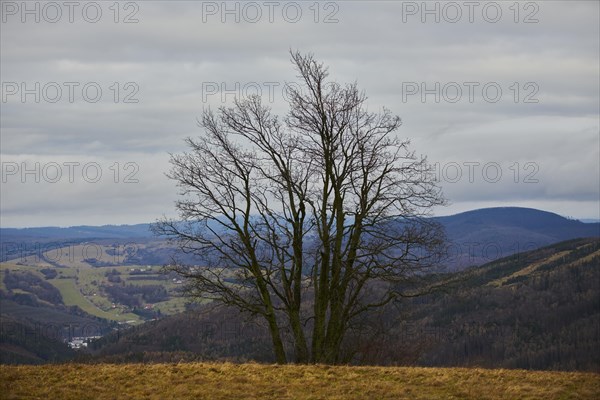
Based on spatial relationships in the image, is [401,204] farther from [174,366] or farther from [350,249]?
[174,366]

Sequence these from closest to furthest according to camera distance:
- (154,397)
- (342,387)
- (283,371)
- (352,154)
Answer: (154,397) → (342,387) → (283,371) → (352,154)

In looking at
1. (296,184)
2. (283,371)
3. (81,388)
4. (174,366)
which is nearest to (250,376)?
(283,371)

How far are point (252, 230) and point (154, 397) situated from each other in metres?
9.99

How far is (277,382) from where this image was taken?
20.8m

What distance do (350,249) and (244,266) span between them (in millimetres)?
4147

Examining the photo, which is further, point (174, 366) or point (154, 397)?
point (174, 366)

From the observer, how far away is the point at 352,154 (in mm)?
26953

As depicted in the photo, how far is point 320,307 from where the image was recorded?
27688 millimetres

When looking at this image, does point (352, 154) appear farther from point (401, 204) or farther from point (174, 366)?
point (174, 366)

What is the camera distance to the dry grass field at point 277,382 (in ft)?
63.2

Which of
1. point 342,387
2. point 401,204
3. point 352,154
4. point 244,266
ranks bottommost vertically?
point 342,387

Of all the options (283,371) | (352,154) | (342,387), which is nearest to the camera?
(342,387)

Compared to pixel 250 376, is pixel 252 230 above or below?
above

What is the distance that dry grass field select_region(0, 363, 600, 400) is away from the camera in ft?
63.2
